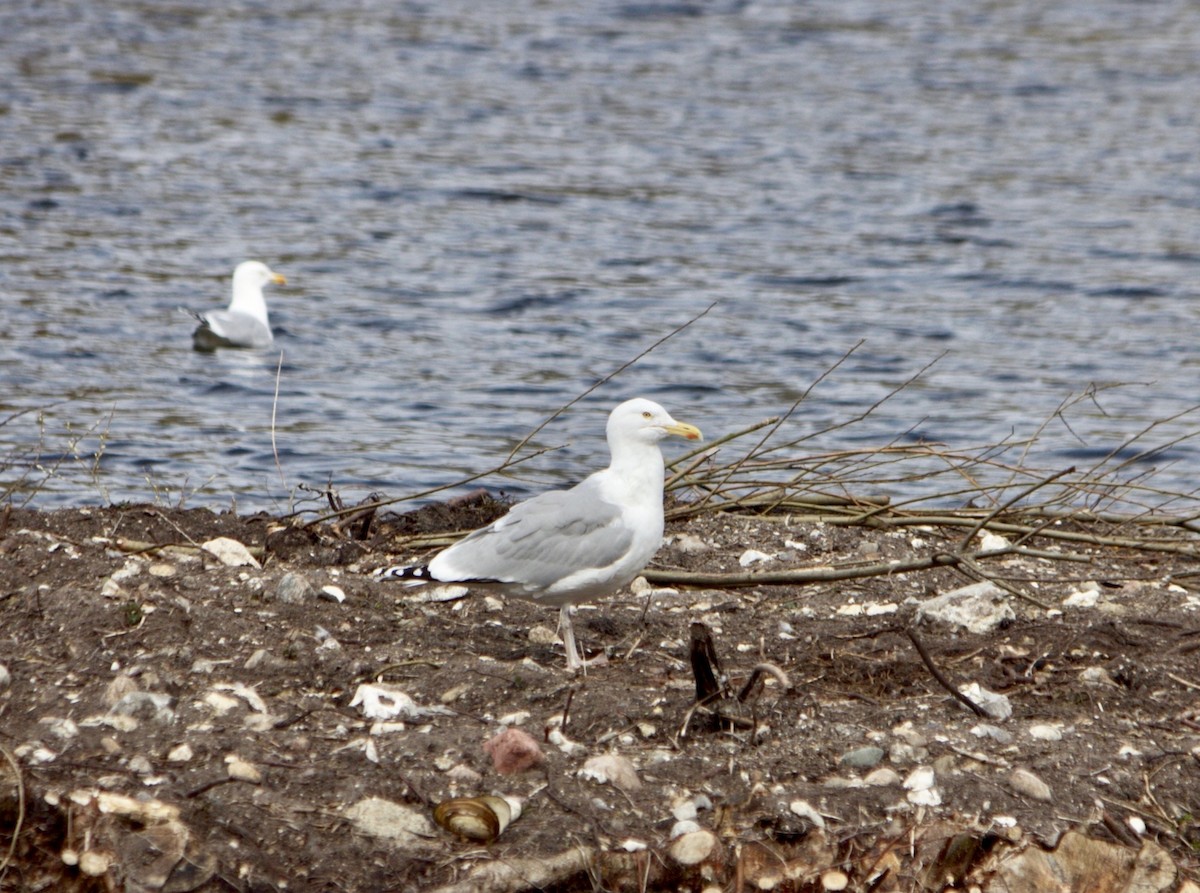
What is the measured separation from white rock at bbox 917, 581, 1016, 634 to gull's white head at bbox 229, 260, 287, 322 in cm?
713

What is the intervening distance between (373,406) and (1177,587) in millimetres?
5162

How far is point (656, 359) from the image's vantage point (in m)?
11.1

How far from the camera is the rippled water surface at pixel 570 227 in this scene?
9594mm

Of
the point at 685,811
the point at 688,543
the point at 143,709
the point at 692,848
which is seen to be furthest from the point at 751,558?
the point at 143,709

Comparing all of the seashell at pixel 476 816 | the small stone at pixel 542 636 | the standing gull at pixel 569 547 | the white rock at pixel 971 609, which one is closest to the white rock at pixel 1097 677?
the white rock at pixel 971 609

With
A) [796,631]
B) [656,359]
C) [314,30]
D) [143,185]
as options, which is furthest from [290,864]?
[314,30]

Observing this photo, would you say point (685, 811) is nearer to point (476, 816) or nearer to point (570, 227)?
point (476, 816)

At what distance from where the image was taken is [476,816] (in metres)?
3.96

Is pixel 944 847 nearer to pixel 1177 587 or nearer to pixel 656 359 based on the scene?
pixel 1177 587

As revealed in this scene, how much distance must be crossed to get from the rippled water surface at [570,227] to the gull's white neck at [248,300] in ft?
1.07

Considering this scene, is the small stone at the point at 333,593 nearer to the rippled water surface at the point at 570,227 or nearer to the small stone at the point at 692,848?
the rippled water surface at the point at 570,227

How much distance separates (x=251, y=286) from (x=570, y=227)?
3227mm

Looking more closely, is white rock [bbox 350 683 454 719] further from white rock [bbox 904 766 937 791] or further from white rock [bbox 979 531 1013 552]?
white rock [bbox 979 531 1013 552]

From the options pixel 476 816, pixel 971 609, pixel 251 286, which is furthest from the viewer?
pixel 251 286
